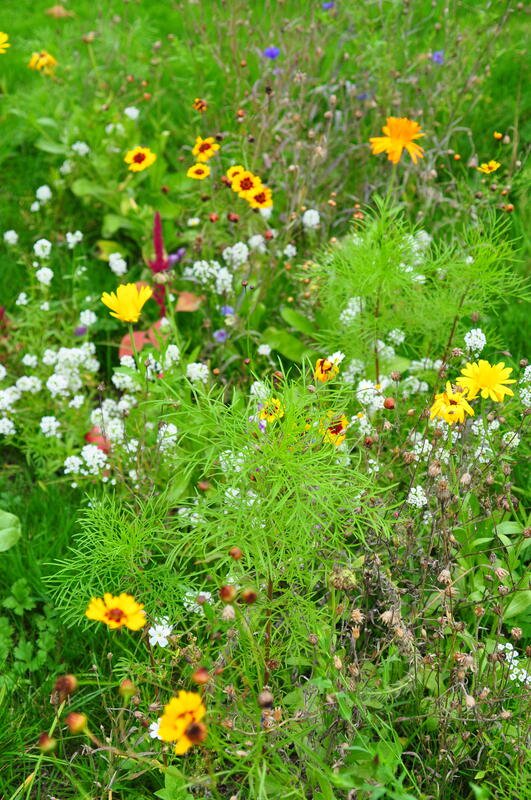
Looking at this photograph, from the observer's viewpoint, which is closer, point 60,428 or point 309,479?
point 309,479

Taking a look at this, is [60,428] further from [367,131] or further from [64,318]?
[367,131]

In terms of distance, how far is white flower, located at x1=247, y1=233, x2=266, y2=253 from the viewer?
2816mm

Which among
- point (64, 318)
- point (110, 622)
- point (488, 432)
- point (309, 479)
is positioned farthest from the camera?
point (64, 318)

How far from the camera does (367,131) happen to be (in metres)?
3.56

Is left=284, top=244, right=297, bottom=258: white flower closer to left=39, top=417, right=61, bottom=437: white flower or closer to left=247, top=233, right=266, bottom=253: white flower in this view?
left=247, top=233, right=266, bottom=253: white flower

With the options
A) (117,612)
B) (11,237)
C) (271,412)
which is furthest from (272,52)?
(117,612)

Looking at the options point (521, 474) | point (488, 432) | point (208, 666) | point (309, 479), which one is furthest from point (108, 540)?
point (521, 474)

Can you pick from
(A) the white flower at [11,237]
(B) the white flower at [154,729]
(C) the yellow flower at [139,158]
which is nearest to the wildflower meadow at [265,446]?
(B) the white flower at [154,729]

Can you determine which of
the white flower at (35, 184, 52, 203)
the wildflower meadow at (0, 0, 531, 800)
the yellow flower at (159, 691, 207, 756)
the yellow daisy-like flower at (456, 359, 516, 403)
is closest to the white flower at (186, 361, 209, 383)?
the wildflower meadow at (0, 0, 531, 800)

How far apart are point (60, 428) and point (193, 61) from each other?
1949mm

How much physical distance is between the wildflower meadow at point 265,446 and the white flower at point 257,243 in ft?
0.04

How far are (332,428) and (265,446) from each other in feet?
0.60

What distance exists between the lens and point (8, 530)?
213cm

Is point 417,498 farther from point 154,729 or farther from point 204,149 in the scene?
point 204,149
